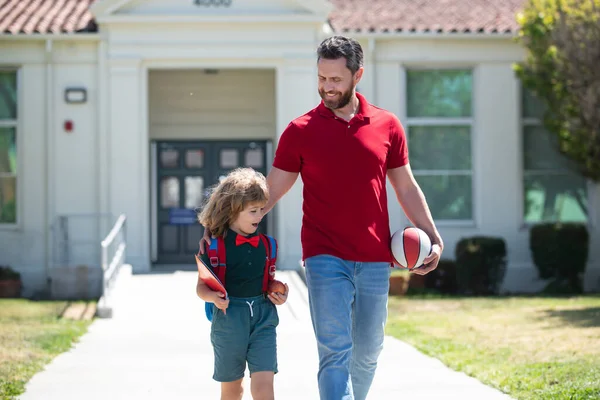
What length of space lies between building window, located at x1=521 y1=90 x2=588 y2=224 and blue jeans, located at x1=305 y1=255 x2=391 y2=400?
12920mm

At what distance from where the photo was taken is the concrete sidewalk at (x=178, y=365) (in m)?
7.66

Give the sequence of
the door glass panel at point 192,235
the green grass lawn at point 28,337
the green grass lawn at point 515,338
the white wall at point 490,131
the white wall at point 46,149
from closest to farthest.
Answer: the green grass lawn at point 515,338, the green grass lawn at point 28,337, the white wall at point 46,149, the white wall at point 490,131, the door glass panel at point 192,235

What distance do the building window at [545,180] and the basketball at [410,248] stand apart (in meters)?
12.8

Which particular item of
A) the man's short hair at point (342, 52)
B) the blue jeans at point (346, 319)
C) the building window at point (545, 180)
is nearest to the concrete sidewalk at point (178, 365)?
the blue jeans at point (346, 319)

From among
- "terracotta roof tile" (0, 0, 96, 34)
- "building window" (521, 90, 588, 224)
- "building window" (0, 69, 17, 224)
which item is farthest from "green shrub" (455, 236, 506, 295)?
"building window" (0, 69, 17, 224)

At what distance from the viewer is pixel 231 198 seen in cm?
533

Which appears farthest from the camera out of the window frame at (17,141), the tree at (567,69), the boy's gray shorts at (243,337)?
the window frame at (17,141)

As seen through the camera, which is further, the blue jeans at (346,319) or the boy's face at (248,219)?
the boy's face at (248,219)

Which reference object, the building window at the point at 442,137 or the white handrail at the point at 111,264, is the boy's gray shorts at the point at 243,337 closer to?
the white handrail at the point at 111,264

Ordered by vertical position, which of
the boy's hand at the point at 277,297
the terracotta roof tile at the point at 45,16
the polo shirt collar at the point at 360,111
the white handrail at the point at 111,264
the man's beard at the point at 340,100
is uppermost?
the terracotta roof tile at the point at 45,16

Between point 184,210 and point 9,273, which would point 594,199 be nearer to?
point 184,210

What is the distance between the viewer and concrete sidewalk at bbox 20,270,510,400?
7660mm

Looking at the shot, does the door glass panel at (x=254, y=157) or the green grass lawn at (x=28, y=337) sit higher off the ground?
the door glass panel at (x=254, y=157)

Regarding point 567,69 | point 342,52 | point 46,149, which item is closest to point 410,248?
point 342,52
